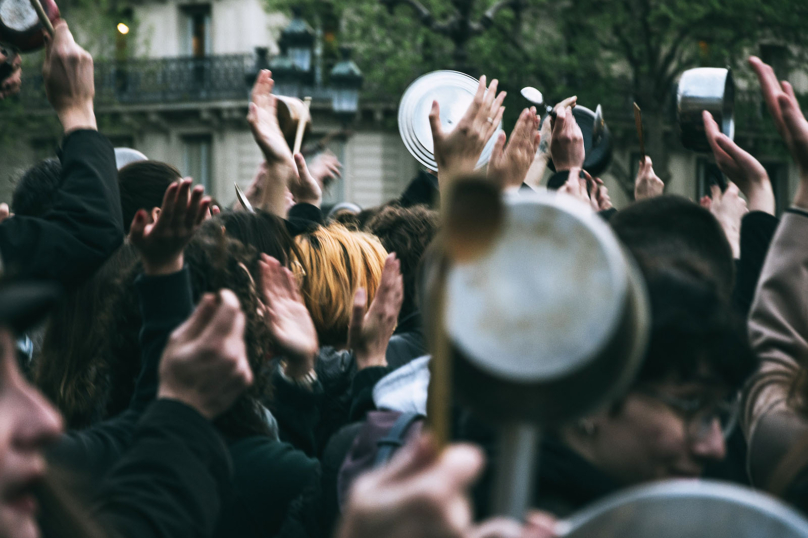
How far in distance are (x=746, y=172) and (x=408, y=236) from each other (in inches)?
49.4

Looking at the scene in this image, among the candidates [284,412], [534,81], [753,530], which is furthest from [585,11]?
[753,530]

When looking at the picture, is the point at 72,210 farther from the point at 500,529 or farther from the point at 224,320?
the point at 500,529

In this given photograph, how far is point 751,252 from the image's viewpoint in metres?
2.40

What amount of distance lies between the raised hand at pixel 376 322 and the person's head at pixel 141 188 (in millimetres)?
927

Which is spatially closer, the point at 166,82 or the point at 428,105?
the point at 428,105

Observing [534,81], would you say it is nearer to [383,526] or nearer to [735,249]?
[735,249]

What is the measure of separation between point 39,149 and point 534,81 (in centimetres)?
1492

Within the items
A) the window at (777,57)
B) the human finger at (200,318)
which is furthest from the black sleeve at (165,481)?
the window at (777,57)

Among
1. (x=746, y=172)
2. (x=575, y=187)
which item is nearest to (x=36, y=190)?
(x=575, y=187)

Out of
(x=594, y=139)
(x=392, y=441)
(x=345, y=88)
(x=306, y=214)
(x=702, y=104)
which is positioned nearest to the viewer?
(x=392, y=441)

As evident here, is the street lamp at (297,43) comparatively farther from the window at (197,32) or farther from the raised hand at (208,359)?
the window at (197,32)

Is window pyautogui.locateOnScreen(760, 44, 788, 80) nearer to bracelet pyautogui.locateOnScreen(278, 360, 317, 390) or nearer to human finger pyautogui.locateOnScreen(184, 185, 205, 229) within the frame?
bracelet pyautogui.locateOnScreen(278, 360, 317, 390)

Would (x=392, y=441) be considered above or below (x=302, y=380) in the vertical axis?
above

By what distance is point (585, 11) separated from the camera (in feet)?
61.2
